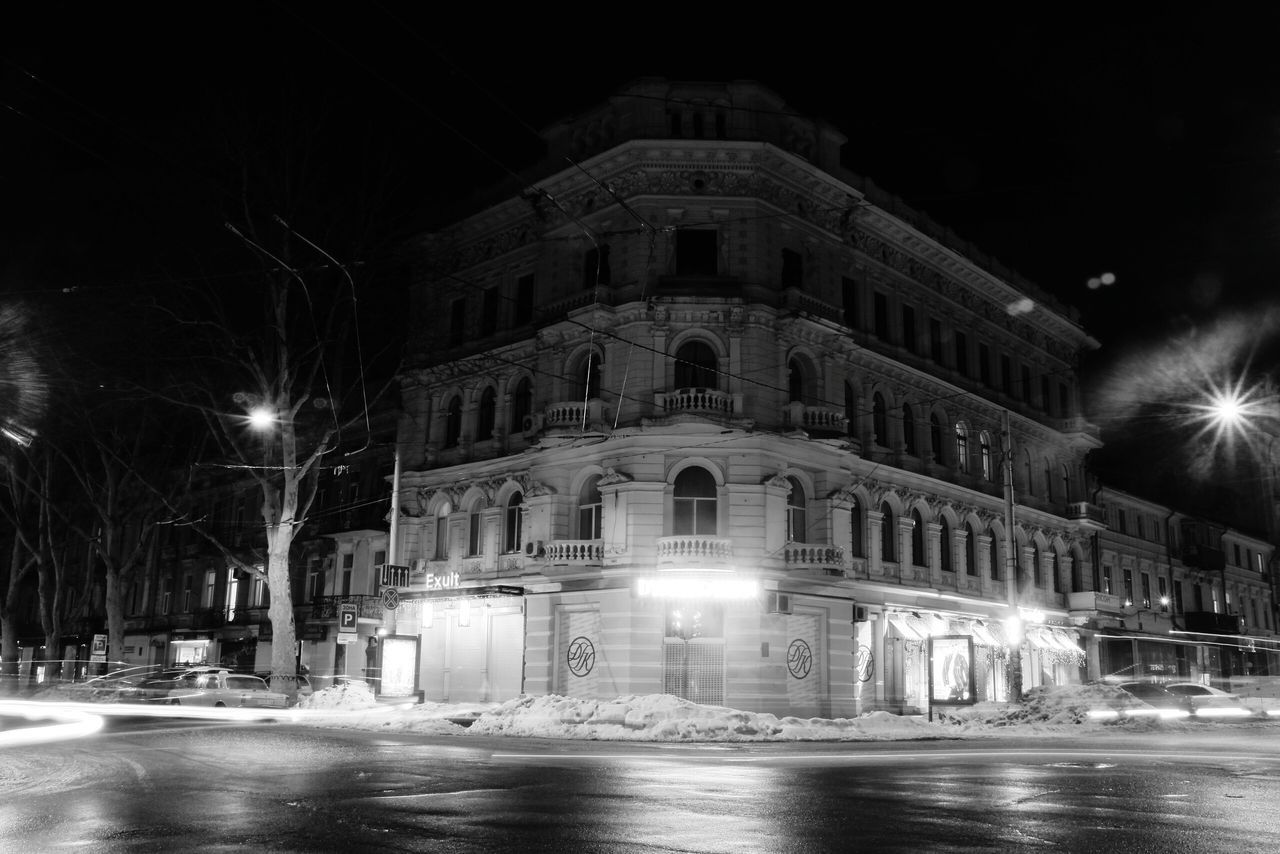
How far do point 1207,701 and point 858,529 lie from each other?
12.8 meters

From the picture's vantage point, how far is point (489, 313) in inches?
1458

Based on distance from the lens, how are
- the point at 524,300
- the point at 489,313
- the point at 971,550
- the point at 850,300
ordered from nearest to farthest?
the point at 850,300
the point at 524,300
the point at 489,313
the point at 971,550

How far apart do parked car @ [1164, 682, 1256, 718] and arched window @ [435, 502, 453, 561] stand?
2392 centimetres

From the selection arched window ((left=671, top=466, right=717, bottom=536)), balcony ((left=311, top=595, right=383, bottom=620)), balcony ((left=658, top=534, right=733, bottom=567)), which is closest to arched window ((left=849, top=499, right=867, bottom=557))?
arched window ((left=671, top=466, right=717, bottom=536))

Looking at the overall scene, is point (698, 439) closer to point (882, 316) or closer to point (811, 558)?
point (811, 558)

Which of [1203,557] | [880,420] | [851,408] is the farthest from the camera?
[1203,557]

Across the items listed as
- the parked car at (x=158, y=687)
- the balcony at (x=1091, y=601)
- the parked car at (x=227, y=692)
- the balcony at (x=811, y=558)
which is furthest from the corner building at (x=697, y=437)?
the parked car at (x=158, y=687)

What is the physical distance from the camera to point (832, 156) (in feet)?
114

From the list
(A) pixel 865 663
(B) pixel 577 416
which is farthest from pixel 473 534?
(A) pixel 865 663

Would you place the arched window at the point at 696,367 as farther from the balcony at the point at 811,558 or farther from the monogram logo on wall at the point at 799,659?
the monogram logo on wall at the point at 799,659

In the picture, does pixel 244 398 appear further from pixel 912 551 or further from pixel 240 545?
pixel 912 551

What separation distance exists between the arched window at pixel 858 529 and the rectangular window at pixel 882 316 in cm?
636

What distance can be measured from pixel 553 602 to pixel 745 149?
1459 centimetres

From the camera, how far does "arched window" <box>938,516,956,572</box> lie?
37.5 meters
